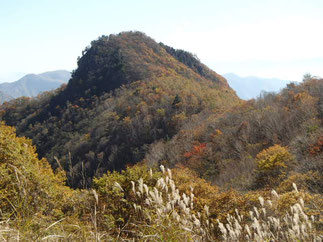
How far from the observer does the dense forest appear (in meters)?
3.03

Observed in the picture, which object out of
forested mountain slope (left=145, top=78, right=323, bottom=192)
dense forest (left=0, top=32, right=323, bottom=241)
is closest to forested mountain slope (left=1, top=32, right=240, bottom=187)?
dense forest (left=0, top=32, right=323, bottom=241)

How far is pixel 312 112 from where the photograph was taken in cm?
2541

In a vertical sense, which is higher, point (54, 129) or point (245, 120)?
point (245, 120)

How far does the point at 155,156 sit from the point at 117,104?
118 ft

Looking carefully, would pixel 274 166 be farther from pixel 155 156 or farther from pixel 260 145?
pixel 155 156

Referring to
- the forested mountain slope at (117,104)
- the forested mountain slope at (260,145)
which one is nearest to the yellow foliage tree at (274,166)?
the forested mountain slope at (260,145)

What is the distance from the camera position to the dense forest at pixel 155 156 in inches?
A: 119

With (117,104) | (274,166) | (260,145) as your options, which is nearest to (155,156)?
(260,145)

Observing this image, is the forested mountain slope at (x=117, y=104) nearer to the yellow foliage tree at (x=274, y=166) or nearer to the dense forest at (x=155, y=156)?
the dense forest at (x=155, y=156)

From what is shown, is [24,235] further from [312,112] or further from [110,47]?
[110,47]

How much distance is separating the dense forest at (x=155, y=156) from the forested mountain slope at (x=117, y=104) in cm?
41

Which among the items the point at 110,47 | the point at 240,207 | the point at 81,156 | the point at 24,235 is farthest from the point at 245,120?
the point at 110,47

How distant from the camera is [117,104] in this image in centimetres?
7188

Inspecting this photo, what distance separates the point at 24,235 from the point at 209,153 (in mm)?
29395
